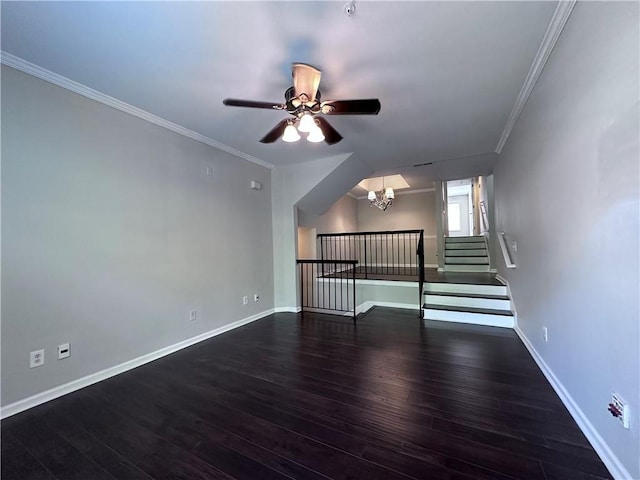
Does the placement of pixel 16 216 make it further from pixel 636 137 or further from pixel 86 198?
pixel 636 137

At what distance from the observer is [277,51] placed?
1.96m

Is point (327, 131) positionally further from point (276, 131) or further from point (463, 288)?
point (463, 288)

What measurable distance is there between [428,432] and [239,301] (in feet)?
10.1

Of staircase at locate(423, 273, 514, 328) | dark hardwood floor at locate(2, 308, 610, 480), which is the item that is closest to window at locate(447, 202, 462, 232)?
staircase at locate(423, 273, 514, 328)

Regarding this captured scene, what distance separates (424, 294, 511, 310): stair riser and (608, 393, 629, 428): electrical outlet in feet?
9.25

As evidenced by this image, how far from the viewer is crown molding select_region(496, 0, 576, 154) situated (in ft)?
5.42

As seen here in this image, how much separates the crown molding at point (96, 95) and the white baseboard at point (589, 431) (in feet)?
14.7

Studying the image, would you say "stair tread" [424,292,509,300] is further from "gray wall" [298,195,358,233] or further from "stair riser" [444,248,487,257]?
"gray wall" [298,195,358,233]

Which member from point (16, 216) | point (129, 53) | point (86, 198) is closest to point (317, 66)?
point (129, 53)

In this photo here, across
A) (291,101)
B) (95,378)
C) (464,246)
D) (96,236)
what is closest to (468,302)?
(464,246)

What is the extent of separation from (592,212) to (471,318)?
2.91 m

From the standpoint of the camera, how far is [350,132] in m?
3.51

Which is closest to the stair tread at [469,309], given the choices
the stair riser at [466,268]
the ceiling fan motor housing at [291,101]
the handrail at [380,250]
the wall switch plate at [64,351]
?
the stair riser at [466,268]

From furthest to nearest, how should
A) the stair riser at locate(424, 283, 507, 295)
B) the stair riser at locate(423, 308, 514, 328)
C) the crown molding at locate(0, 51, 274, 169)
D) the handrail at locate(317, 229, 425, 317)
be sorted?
the handrail at locate(317, 229, 425, 317), the stair riser at locate(424, 283, 507, 295), the stair riser at locate(423, 308, 514, 328), the crown molding at locate(0, 51, 274, 169)
